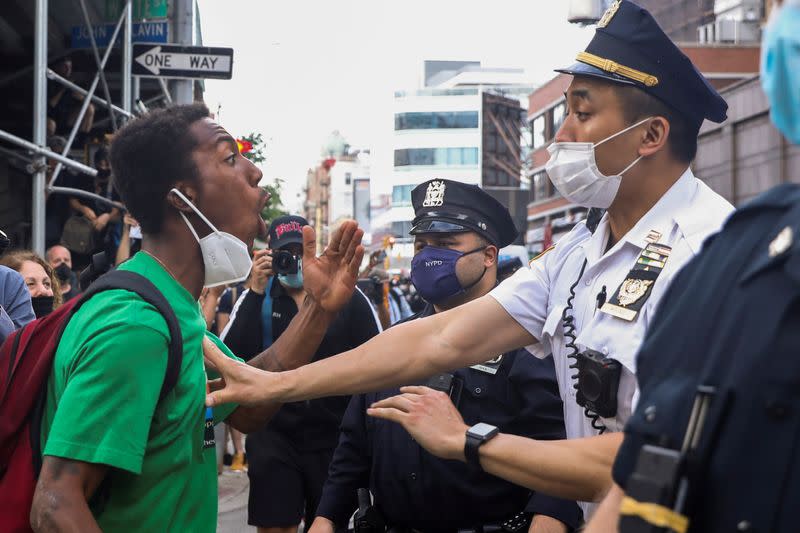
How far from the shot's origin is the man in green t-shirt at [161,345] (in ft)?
8.05

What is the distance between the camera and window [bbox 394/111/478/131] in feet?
348

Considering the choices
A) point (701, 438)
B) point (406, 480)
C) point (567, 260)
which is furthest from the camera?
point (406, 480)

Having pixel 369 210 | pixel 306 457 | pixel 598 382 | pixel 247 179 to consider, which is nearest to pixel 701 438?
pixel 598 382

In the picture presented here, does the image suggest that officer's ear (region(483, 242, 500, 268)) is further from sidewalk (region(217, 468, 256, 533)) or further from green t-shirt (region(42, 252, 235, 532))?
sidewalk (region(217, 468, 256, 533))

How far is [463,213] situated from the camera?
4785 millimetres

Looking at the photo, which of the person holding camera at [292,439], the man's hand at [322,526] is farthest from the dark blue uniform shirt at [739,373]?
the person holding camera at [292,439]

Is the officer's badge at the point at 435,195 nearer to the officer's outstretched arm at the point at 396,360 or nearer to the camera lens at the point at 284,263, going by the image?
the officer's outstretched arm at the point at 396,360

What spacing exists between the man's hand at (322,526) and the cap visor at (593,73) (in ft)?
7.10

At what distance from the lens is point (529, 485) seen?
2303 millimetres

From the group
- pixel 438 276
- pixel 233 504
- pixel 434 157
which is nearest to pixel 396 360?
pixel 438 276

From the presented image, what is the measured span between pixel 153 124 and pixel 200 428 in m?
0.90

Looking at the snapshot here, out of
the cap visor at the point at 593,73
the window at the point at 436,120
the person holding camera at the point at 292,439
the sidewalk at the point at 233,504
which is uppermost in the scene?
the window at the point at 436,120

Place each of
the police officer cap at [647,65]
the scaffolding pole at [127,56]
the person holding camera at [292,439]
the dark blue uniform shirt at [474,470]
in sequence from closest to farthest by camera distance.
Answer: the police officer cap at [647,65]
the dark blue uniform shirt at [474,470]
the person holding camera at [292,439]
the scaffolding pole at [127,56]

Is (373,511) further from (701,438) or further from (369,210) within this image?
(369,210)
